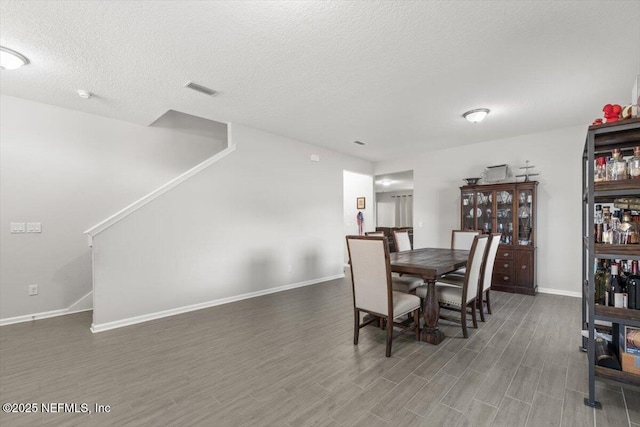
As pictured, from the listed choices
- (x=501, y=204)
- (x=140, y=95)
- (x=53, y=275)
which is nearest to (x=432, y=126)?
(x=501, y=204)

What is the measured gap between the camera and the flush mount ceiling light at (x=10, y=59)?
232 cm

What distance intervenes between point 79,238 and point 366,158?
17.7ft

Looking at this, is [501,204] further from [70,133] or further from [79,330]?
[70,133]

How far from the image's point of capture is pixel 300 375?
2129 mm

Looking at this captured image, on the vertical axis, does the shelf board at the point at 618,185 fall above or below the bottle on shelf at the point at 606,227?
above

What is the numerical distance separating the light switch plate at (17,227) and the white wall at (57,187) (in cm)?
5

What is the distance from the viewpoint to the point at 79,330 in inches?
120

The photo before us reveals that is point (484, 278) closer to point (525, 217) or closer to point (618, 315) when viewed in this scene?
point (618, 315)

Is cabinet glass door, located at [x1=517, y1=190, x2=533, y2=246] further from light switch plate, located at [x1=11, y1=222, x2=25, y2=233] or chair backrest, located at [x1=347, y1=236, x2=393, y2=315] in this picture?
light switch plate, located at [x1=11, y1=222, x2=25, y2=233]

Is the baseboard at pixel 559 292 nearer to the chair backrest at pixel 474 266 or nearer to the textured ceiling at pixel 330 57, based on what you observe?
the chair backrest at pixel 474 266

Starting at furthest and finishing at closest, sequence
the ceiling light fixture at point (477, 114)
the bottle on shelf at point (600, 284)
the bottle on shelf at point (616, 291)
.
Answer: the ceiling light fixture at point (477, 114) < the bottle on shelf at point (600, 284) < the bottle on shelf at point (616, 291)

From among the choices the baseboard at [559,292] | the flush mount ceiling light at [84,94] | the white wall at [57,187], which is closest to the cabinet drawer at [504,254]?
the baseboard at [559,292]

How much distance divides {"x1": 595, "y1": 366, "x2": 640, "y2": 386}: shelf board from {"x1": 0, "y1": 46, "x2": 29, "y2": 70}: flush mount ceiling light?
508cm

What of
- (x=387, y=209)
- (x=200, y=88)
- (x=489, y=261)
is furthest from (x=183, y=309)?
(x=387, y=209)
